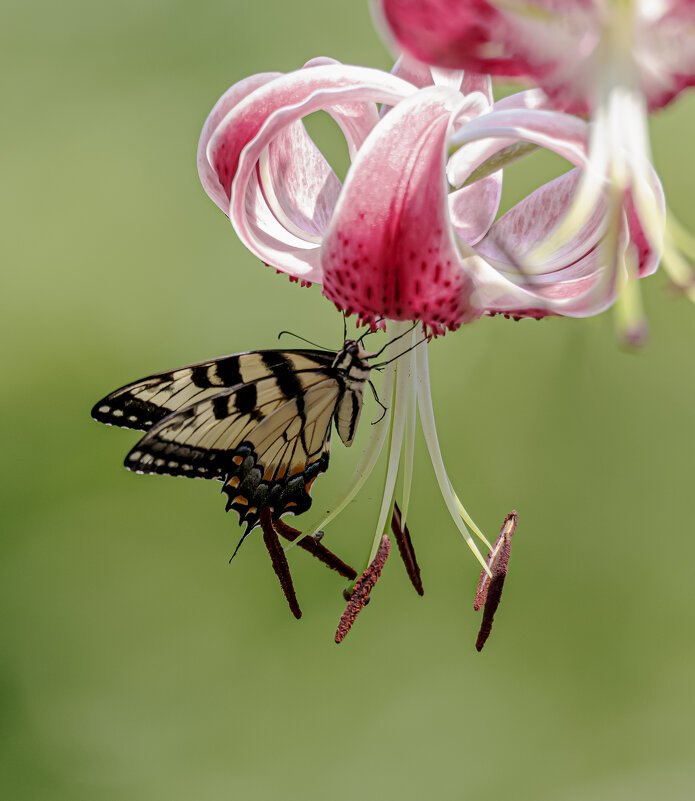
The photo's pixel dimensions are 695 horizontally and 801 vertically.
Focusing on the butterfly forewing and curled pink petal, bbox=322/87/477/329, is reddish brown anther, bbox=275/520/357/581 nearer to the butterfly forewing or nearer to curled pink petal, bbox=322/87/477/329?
the butterfly forewing

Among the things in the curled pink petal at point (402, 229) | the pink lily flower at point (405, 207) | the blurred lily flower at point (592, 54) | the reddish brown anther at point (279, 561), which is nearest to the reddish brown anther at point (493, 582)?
the pink lily flower at point (405, 207)

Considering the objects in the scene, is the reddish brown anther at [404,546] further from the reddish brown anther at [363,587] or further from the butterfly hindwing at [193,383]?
the butterfly hindwing at [193,383]

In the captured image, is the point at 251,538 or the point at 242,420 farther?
the point at 251,538

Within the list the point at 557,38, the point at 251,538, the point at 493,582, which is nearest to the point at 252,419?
the point at 493,582

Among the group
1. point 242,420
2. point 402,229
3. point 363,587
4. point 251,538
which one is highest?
point 402,229

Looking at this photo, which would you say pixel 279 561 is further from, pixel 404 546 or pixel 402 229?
pixel 402 229

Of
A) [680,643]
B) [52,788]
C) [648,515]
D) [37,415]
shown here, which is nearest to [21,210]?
[37,415]

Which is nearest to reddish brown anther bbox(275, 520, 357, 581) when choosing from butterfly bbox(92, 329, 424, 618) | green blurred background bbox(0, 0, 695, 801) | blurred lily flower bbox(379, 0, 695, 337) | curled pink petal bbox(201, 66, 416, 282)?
butterfly bbox(92, 329, 424, 618)
